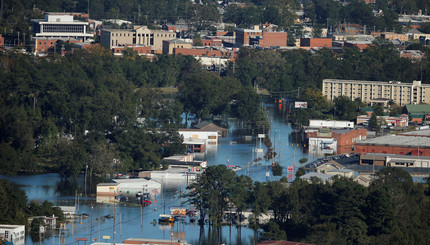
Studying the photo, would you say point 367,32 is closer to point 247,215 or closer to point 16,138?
point 16,138

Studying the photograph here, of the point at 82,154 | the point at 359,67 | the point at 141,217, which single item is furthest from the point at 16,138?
the point at 359,67

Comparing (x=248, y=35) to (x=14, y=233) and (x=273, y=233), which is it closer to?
(x=273, y=233)

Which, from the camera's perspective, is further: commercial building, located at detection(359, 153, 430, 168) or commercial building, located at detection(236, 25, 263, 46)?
commercial building, located at detection(236, 25, 263, 46)

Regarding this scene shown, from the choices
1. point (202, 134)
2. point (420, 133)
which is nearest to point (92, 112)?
point (202, 134)

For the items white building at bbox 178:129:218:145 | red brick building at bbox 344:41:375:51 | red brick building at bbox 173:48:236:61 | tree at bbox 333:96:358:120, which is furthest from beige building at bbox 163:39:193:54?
white building at bbox 178:129:218:145

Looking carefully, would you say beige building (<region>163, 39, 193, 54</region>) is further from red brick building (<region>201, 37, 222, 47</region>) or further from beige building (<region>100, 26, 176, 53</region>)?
red brick building (<region>201, 37, 222, 47</region>)

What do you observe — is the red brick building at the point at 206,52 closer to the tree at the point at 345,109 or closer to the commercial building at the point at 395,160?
the tree at the point at 345,109
